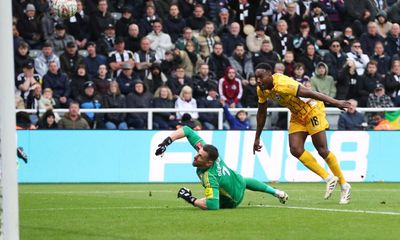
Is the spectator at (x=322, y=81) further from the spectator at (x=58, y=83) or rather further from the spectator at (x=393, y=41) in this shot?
the spectator at (x=58, y=83)

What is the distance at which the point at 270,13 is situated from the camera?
31.3 m

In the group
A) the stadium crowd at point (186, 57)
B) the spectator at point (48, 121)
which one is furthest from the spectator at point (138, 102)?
the spectator at point (48, 121)

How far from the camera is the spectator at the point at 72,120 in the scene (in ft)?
83.3

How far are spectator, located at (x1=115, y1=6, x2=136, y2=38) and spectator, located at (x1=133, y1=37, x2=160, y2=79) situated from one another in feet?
2.53

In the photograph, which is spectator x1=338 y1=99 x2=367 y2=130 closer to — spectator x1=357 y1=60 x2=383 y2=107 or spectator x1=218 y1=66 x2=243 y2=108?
spectator x1=357 y1=60 x2=383 y2=107

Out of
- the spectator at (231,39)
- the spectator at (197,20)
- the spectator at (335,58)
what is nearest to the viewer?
the spectator at (231,39)

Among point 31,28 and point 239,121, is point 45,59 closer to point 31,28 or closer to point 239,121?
point 31,28

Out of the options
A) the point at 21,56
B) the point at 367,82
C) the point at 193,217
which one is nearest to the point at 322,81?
the point at 367,82

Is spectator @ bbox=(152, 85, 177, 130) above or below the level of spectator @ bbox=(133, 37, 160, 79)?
below

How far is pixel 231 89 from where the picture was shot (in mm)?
27766

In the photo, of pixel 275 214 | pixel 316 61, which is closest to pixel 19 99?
pixel 316 61

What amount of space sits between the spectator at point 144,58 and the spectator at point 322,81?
4.08 metres

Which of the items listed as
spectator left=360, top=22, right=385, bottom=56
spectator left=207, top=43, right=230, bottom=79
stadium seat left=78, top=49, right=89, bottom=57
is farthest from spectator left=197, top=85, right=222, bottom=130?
spectator left=360, top=22, right=385, bottom=56

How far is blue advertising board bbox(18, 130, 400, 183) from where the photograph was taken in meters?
24.6
